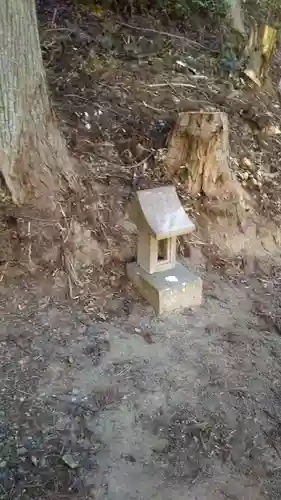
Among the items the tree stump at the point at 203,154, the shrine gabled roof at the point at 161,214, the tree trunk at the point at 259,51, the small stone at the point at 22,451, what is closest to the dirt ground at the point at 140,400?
the small stone at the point at 22,451

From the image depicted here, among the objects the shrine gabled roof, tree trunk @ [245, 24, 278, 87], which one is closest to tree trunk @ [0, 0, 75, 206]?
the shrine gabled roof

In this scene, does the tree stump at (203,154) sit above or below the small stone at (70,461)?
above

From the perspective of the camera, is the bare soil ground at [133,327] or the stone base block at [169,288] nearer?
the bare soil ground at [133,327]

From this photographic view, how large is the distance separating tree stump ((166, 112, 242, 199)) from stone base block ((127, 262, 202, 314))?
2.98 feet

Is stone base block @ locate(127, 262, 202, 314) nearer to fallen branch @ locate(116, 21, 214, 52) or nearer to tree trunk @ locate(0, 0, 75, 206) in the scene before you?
tree trunk @ locate(0, 0, 75, 206)

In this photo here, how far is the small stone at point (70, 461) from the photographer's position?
222cm

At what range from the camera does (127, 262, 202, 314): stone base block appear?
323 cm

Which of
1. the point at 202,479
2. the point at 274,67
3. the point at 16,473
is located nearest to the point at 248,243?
the point at 202,479

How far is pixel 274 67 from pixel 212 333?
13.7 ft

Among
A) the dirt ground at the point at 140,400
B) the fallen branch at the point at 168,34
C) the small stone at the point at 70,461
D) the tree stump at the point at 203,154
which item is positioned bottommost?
the dirt ground at the point at 140,400

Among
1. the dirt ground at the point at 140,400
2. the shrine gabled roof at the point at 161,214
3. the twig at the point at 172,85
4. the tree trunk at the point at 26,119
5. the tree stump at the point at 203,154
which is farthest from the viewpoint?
the twig at the point at 172,85

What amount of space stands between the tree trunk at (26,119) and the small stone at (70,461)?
5.64ft

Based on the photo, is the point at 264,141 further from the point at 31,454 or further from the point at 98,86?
the point at 31,454

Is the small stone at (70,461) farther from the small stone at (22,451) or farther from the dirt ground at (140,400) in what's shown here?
the small stone at (22,451)
